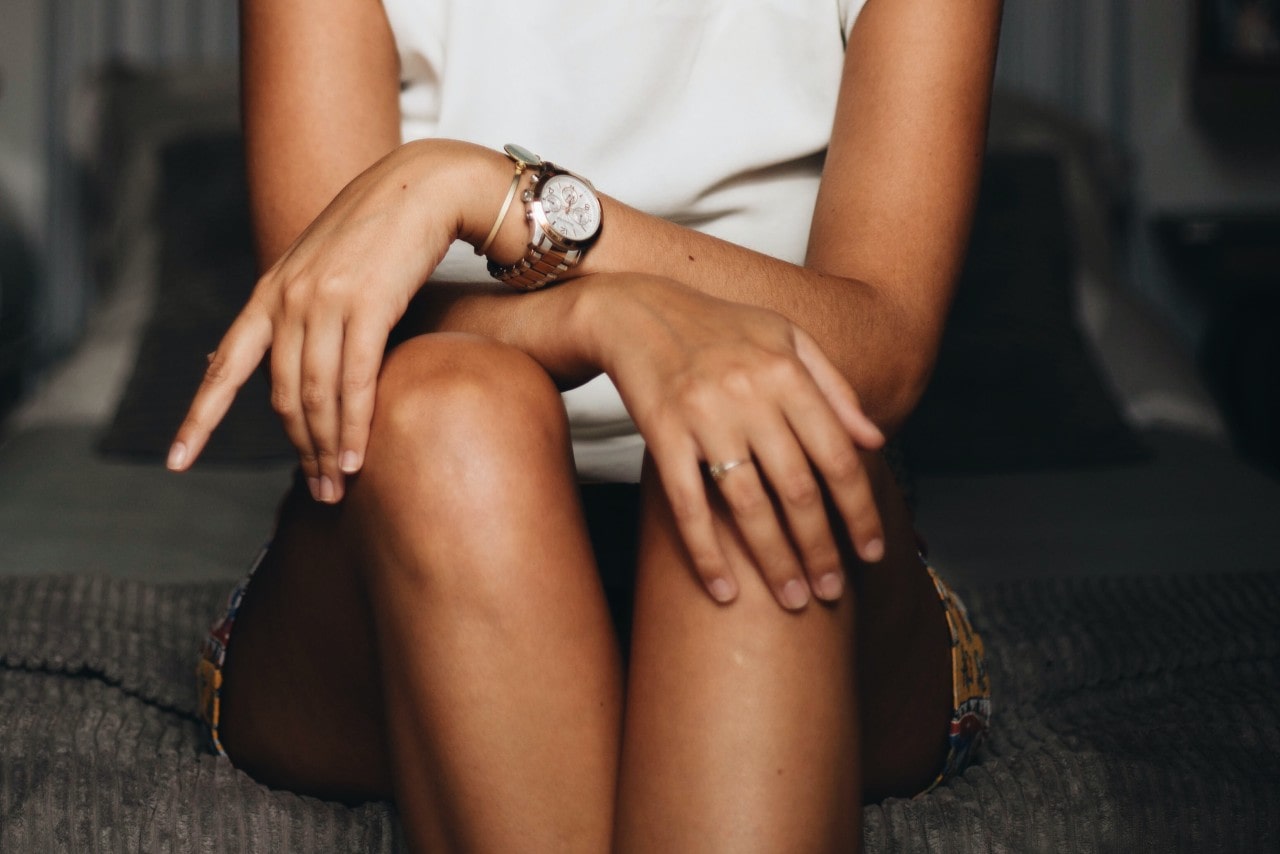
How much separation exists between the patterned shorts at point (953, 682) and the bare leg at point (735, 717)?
0.20 metres

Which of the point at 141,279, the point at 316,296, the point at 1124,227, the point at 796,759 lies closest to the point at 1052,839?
the point at 796,759

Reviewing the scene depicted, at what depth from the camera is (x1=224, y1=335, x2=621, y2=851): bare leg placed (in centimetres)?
57

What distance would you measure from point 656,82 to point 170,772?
603mm

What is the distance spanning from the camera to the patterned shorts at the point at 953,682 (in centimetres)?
79

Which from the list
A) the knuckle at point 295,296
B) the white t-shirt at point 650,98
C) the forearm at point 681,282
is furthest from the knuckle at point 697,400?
the white t-shirt at point 650,98

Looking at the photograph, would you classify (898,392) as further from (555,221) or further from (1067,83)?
(1067,83)

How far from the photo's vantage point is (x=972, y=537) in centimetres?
136

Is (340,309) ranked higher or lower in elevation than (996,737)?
higher

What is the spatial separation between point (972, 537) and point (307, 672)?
87 centimetres

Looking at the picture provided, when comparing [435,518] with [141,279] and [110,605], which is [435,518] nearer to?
[110,605]

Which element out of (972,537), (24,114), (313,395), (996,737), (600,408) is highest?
(313,395)

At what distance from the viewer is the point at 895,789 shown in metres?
0.77

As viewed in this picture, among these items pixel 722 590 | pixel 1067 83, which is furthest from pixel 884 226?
pixel 1067 83

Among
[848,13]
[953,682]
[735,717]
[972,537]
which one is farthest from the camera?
[972,537]
